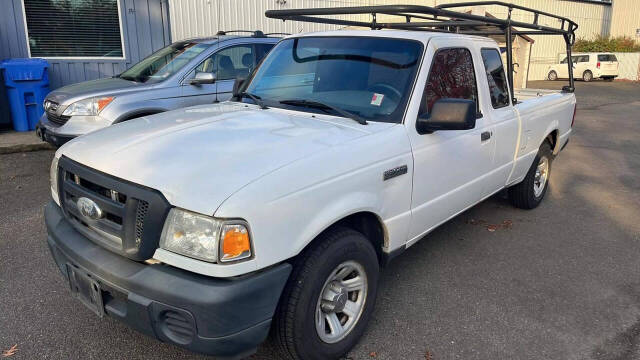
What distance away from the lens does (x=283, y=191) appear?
2.31m

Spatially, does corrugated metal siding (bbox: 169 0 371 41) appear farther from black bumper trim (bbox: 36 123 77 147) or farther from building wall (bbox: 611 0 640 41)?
building wall (bbox: 611 0 640 41)

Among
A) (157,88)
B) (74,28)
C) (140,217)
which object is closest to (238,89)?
(140,217)

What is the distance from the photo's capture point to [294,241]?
7.70 ft

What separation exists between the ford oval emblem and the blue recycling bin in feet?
25.2

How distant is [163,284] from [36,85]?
333 inches

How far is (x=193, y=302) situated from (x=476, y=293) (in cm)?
238

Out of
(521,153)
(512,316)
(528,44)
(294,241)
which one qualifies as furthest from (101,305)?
(528,44)

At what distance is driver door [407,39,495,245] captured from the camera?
3.28 m

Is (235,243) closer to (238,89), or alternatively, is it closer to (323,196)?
(323,196)

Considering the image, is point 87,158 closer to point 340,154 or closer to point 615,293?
point 340,154

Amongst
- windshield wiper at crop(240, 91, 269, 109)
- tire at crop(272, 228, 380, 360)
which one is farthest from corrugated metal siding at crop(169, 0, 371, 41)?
tire at crop(272, 228, 380, 360)

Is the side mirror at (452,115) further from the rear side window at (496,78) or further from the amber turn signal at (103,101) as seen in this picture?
the amber turn signal at (103,101)

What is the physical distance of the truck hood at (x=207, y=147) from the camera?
7.40ft

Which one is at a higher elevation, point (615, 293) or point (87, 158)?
point (87, 158)
